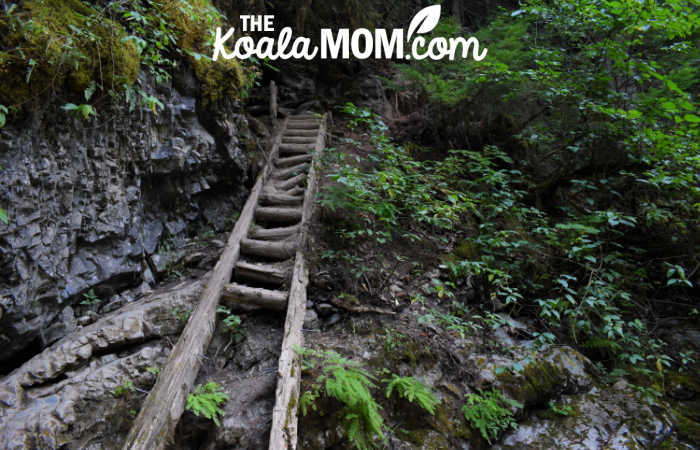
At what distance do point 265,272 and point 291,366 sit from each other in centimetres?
143

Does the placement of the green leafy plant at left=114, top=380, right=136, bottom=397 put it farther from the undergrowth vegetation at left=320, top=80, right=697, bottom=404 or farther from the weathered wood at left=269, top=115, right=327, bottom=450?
the undergrowth vegetation at left=320, top=80, right=697, bottom=404

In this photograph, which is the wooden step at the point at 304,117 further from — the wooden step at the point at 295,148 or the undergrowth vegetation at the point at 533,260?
the undergrowth vegetation at the point at 533,260

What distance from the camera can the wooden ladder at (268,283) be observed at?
266 cm

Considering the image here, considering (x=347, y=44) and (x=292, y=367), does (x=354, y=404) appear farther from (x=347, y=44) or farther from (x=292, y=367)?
(x=347, y=44)

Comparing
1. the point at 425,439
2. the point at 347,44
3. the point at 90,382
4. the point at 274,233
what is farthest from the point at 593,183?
the point at 347,44

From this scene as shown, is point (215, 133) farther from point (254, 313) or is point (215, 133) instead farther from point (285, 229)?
point (254, 313)

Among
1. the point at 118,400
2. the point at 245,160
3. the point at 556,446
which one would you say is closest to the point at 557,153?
the point at 556,446

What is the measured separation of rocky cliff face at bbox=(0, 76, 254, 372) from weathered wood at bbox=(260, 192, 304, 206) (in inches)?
35.8

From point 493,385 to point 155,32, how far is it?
17.7 ft

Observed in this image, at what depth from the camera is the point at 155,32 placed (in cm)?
371

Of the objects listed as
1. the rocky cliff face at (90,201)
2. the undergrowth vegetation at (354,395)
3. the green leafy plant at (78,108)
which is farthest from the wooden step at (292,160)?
the undergrowth vegetation at (354,395)

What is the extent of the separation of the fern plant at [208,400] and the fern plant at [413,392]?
4.84ft

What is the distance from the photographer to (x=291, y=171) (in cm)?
612

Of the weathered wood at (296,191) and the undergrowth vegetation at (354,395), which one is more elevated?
the weathered wood at (296,191)
